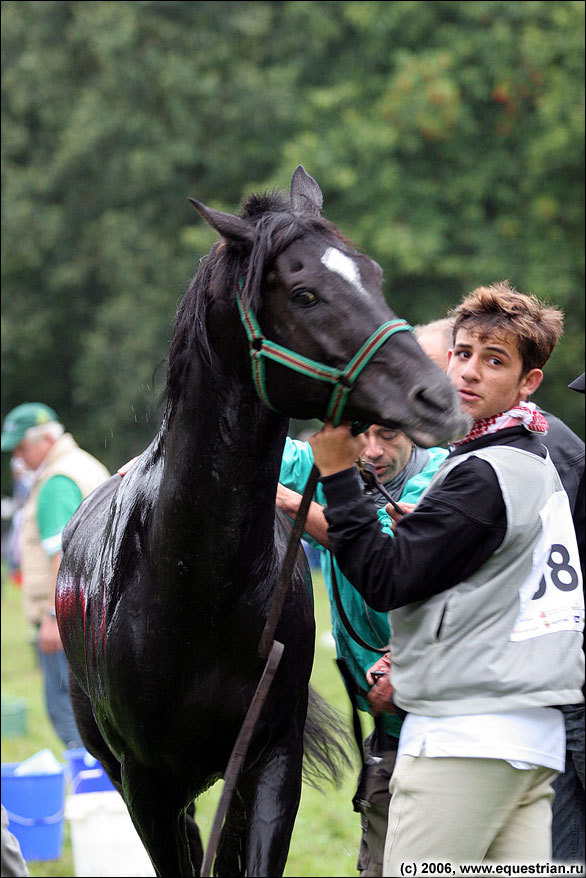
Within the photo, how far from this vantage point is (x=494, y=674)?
2.66m

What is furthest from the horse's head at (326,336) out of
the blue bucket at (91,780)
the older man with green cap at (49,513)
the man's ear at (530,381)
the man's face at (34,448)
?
the man's face at (34,448)

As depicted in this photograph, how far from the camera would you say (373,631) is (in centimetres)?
373

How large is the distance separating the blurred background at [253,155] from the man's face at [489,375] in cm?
1522

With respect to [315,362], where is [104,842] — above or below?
below

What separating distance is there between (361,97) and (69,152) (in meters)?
5.94

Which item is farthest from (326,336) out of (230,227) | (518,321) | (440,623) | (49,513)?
(49,513)

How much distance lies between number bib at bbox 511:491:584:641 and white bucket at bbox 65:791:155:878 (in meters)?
3.33

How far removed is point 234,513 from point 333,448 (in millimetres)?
359

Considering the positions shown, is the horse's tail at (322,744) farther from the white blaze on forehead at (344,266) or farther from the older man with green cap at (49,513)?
the older man with green cap at (49,513)

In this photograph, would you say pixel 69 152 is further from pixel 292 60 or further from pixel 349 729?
pixel 349 729

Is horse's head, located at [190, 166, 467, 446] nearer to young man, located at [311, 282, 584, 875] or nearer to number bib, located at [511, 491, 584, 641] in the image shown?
young man, located at [311, 282, 584, 875]

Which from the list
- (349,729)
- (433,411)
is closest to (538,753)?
(433,411)

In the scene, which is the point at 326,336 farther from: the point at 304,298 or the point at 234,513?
the point at 234,513

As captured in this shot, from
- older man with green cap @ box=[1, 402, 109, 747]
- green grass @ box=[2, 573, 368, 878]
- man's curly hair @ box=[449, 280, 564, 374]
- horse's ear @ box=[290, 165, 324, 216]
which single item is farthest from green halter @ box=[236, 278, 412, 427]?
older man with green cap @ box=[1, 402, 109, 747]
